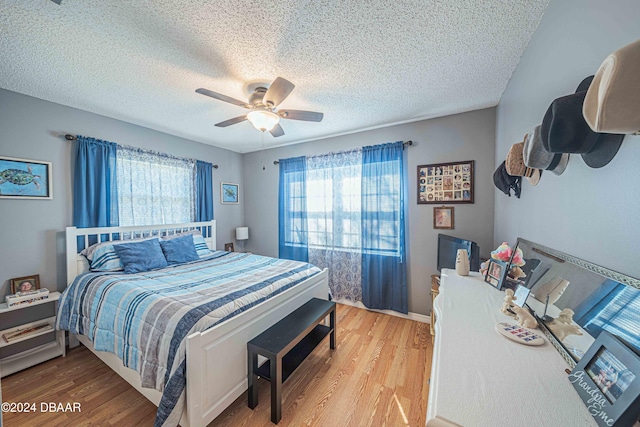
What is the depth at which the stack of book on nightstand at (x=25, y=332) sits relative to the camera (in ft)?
6.68

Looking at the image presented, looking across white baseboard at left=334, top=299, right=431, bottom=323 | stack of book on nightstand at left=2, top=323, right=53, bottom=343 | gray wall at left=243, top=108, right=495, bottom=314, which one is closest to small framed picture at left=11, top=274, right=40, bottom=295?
stack of book on nightstand at left=2, top=323, right=53, bottom=343

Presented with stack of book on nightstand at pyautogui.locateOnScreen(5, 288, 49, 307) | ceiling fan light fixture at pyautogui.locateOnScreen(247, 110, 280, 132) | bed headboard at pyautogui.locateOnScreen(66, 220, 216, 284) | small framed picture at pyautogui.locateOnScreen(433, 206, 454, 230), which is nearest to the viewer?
ceiling fan light fixture at pyautogui.locateOnScreen(247, 110, 280, 132)

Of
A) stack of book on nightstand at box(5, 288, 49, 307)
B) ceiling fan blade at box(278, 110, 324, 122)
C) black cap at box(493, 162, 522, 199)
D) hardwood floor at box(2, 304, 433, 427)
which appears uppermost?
ceiling fan blade at box(278, 110, 324, 122)

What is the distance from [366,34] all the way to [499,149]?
5.80 feet

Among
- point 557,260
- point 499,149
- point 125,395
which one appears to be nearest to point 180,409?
point 125,395

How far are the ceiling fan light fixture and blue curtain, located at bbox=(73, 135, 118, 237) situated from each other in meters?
2.07

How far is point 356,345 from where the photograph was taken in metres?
2.52

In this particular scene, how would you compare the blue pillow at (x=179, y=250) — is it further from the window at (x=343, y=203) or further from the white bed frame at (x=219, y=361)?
the window at (x=343, y=203)

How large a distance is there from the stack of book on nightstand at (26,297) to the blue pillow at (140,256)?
2.10 ft

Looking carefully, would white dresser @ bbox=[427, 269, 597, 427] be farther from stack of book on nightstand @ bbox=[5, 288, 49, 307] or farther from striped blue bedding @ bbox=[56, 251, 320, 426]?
stack of book on nightstand @ bbox=[5, 288, 49, 307]

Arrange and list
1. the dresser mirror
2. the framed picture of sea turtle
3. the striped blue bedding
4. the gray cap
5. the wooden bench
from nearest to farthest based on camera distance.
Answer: the dresser mirror → the gray cap → the striped blue bedding → the wooden bench → the framed picture of sea turtle

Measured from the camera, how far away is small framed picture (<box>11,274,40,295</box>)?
7.15 ft

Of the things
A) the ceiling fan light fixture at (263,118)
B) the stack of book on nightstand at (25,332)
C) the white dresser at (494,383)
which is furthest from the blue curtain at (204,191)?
the white dresser at (494,383)

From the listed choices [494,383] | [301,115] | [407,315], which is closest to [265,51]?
[301,115]
